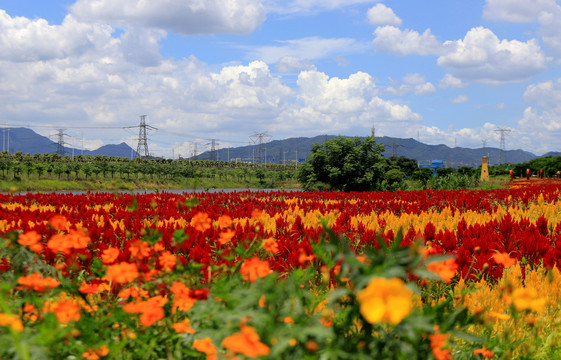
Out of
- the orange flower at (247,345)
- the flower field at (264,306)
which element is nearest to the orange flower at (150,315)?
the flower field at (264,306)

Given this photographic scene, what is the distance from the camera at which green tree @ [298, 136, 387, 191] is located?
19.5 m

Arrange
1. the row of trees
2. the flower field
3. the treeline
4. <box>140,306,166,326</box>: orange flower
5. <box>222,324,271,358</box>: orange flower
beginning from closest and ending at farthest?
<box>222,324,271,358</box>: orange flower, the flower field, <box>140,306,166,326</box>: orange flower, the row of trees, the treeline

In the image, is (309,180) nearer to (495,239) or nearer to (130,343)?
(495,239)

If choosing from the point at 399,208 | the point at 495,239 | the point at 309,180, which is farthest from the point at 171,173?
the point at 495,239

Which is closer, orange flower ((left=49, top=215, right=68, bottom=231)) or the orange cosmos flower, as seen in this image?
the orange cosmos flower

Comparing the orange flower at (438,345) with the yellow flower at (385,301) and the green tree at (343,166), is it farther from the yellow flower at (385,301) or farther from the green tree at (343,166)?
the green tree at (343,166)

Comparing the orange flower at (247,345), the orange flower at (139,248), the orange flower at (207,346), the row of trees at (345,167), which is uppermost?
the row of trees at (345,167)

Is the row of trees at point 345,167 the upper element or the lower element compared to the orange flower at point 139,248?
upper

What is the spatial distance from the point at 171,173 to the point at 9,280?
53.1 metres

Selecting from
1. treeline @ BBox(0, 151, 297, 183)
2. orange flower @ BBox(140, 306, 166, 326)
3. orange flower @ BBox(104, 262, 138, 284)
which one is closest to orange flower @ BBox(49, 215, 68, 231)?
orange flower @ BBox(104, 262, 138, 284)

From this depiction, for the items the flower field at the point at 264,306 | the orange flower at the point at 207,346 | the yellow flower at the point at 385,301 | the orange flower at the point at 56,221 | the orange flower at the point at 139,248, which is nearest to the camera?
the yellow flower at the point at 385,301

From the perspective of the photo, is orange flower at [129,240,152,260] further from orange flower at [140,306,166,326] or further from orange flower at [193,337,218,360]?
orange flower at [193,337,218,360]

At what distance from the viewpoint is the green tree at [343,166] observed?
19453 mm

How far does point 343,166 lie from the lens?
19.3 metres
